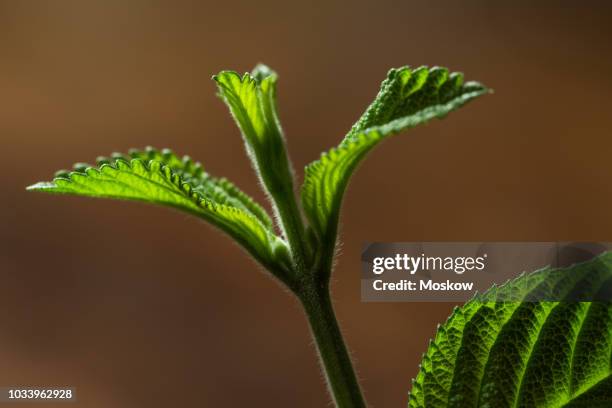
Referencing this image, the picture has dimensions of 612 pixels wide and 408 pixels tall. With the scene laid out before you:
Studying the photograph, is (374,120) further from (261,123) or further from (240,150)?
(240,150)

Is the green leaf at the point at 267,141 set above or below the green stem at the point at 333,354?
above

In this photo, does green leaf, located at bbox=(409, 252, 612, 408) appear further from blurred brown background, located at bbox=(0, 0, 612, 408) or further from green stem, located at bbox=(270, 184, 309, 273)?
blurred brown background, located at bbox=(0, 0, 612, 408)

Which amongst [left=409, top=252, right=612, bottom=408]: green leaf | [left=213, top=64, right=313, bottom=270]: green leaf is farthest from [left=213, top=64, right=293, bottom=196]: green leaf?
[left=409, top=252, right=612, bottom=408]: green leaf

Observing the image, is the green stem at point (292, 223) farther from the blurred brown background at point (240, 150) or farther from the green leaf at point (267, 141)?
the blurred brown background at point (240, 150)

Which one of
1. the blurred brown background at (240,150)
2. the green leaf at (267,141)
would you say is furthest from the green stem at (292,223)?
the blurred brown background at (240,150)

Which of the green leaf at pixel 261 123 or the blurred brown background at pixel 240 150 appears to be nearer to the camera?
the green leaf at pixel 261 123

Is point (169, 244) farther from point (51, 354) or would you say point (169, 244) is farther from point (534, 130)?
point (534, 130)

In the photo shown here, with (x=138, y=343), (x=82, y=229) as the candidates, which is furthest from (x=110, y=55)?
(x=138, y=343)
